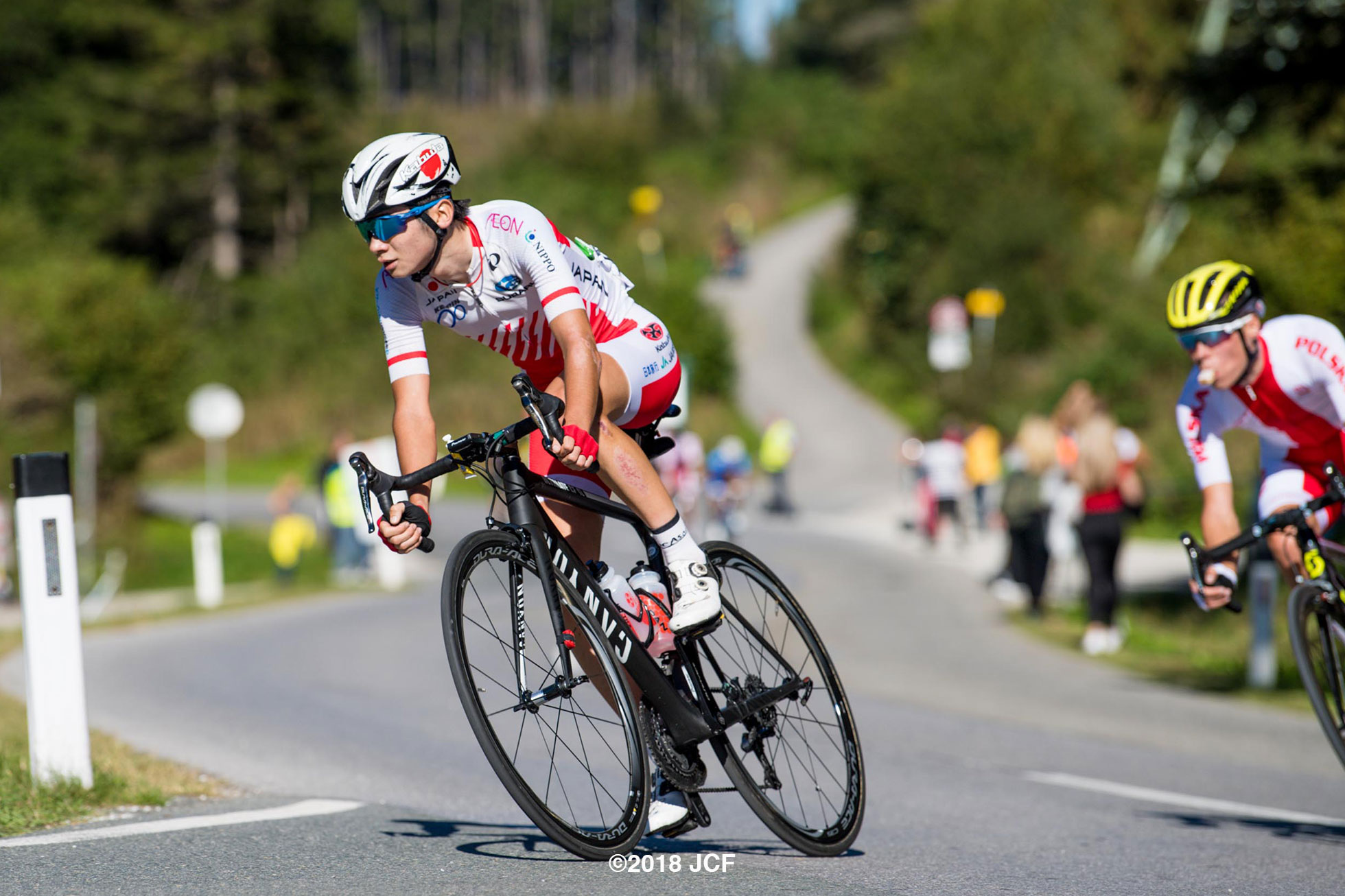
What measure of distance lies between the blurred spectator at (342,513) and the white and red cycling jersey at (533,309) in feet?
58.1

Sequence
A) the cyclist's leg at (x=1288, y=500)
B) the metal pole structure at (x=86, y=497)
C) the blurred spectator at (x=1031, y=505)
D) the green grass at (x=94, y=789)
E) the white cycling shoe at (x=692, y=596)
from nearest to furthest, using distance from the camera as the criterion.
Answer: the white cycling shoe at (x=692, y=596)
the green grass at (x=94, y=789)
the cyclist's leg at (x=1288, y=500)
the blurred spectator at (x=1031, y=505)
the metal pole structure at (x=86, y=497)

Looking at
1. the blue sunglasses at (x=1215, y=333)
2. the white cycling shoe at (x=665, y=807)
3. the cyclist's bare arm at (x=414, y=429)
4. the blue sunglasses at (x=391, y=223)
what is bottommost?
the white cycling shoe at (x=665, y=807)

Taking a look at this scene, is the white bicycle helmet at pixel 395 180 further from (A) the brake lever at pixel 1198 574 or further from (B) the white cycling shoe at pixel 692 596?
(A) the brake lever at pixel 1198 574

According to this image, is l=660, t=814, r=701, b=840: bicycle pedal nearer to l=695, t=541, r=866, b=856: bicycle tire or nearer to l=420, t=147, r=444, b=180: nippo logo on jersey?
l=695, t=541, r=866, b=856: bicycle tire

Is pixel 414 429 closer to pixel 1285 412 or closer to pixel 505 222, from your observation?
pixel 505 222

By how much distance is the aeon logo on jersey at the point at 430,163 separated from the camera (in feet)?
15.0

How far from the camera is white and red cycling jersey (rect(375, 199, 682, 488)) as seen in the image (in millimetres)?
4652

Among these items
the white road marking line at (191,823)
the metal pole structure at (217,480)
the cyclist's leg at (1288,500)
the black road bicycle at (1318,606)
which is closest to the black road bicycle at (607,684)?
the white road marking line at (191,823)

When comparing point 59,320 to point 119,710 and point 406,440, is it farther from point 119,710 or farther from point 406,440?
point 406,440

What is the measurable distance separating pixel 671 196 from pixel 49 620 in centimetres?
6565

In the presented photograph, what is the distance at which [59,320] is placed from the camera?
38.7 metres

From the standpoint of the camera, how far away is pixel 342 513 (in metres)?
23.0

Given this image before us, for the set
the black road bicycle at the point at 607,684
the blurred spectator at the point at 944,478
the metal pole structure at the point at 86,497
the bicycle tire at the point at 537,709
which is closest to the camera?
the bicycle tire at the point at 537,709

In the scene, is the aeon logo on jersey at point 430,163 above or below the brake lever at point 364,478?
above
